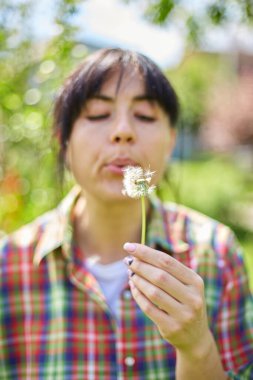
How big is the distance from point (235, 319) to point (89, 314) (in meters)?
0.50

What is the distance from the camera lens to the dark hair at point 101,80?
6.07 ft

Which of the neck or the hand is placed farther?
the neck

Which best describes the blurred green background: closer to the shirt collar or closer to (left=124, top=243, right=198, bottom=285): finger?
the shirt collar

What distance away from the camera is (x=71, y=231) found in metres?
2.11

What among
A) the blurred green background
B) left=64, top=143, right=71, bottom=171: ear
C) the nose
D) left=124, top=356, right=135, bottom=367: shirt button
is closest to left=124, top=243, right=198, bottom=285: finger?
the nose

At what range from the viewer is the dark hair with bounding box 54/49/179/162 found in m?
1.85

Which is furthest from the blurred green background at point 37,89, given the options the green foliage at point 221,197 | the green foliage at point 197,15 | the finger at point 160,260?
the green foliage at point 221,197

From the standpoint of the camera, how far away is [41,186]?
2986 mm

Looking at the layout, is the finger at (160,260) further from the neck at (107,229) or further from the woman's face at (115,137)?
the neck at (107,229)

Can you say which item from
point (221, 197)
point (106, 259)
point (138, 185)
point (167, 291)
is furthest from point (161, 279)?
point (221, 197)

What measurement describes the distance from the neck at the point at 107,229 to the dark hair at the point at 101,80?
29 centimetres

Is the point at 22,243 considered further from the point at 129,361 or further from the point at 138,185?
the point at 138,185

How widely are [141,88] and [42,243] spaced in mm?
661

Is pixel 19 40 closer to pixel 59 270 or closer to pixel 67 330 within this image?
pixel 59 270
